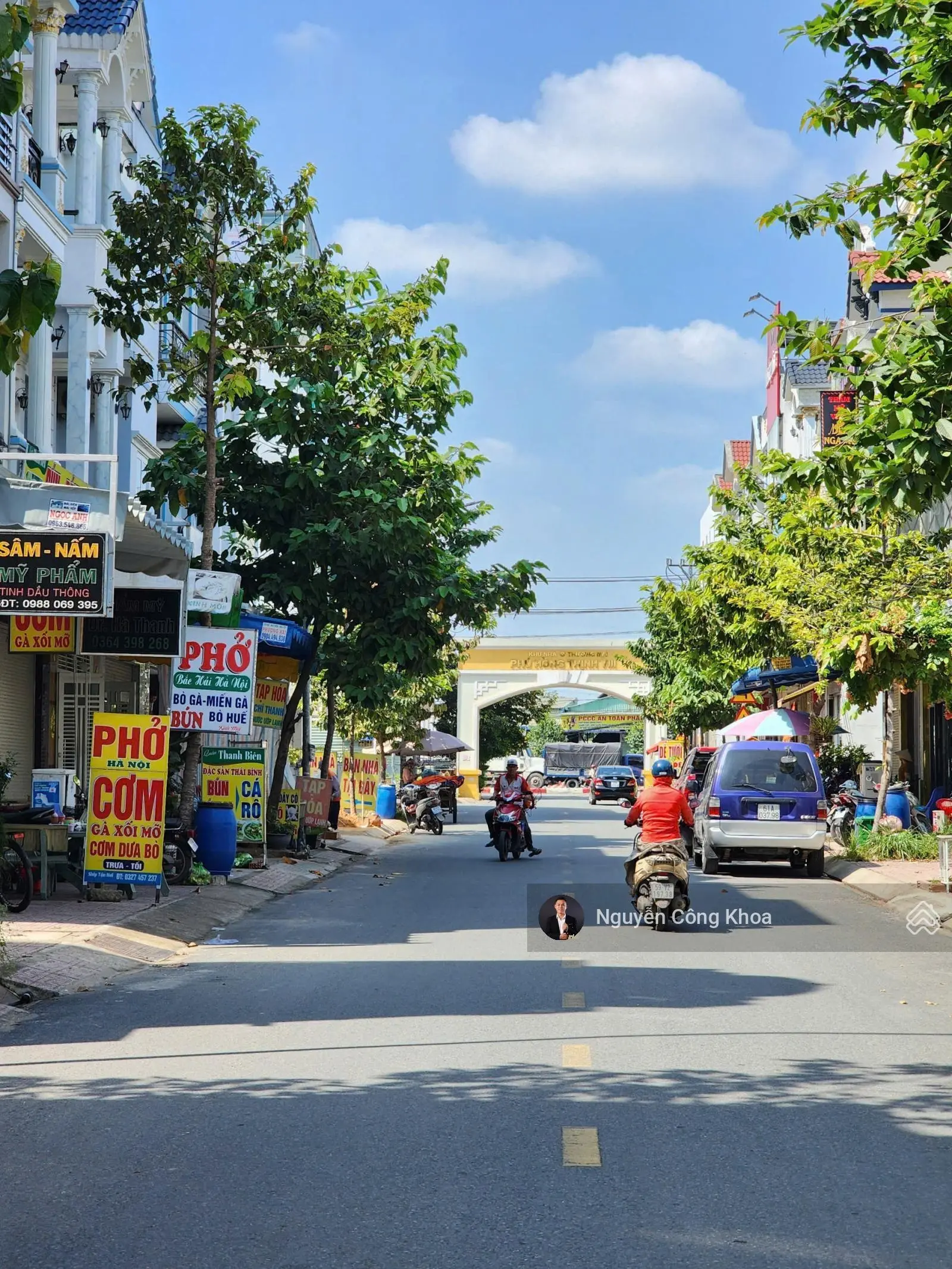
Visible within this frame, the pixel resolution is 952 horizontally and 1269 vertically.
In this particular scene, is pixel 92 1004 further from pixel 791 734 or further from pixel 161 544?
pixel 791 734

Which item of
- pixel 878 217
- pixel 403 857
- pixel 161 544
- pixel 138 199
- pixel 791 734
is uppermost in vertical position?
pixel 138 199

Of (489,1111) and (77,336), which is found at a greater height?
(77,336)

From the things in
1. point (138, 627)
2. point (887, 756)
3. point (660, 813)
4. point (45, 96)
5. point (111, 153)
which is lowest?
point (660, 813)

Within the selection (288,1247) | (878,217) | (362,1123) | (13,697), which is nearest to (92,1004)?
(362,1123)

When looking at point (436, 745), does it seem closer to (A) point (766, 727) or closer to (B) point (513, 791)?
(A) point (766, 727)

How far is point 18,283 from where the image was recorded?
596 centimetres

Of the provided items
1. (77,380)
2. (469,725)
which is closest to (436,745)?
(469,725)

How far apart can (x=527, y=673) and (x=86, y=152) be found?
47.3 m

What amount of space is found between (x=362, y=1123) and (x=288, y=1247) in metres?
1.77

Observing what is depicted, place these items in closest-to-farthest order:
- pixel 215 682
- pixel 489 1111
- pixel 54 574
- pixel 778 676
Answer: pixel 489 1111 < pixel 54 574 < pixel 215 682 < pixel 778 676

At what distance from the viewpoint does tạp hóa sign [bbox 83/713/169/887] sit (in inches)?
600

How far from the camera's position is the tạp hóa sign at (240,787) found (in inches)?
839

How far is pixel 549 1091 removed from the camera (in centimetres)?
742

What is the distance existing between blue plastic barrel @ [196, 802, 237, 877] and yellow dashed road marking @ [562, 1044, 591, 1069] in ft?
34.6
